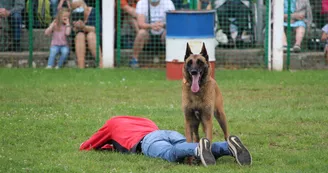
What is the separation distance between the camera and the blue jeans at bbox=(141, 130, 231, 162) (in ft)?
25.7

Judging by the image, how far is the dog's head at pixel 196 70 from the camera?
854cm

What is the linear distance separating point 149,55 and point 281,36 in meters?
2.85

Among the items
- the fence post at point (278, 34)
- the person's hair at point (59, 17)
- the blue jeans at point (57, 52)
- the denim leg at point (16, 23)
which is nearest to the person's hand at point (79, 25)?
the person's hair at point (59, 17)

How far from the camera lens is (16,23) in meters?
18.3

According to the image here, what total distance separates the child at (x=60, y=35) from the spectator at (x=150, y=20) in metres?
1.49

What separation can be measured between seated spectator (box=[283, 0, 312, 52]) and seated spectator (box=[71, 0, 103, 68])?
4167mm

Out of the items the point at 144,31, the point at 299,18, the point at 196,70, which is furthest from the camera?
the point at 299,18

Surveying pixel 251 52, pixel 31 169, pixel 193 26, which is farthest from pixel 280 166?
pixel 251 52

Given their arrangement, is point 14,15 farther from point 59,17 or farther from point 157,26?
point 157,26

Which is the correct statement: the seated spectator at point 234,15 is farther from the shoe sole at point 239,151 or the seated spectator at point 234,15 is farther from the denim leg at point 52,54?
the shoe sole at point 239,151

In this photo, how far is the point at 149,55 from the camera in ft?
58.6

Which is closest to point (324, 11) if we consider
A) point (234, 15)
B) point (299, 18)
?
point (299, 18)

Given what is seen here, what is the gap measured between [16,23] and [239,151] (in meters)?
11.4

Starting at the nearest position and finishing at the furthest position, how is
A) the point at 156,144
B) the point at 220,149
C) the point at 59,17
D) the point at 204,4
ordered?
the point at 220,149 < the point at 156,144 < the point at 59,17 < the point at 204,4
